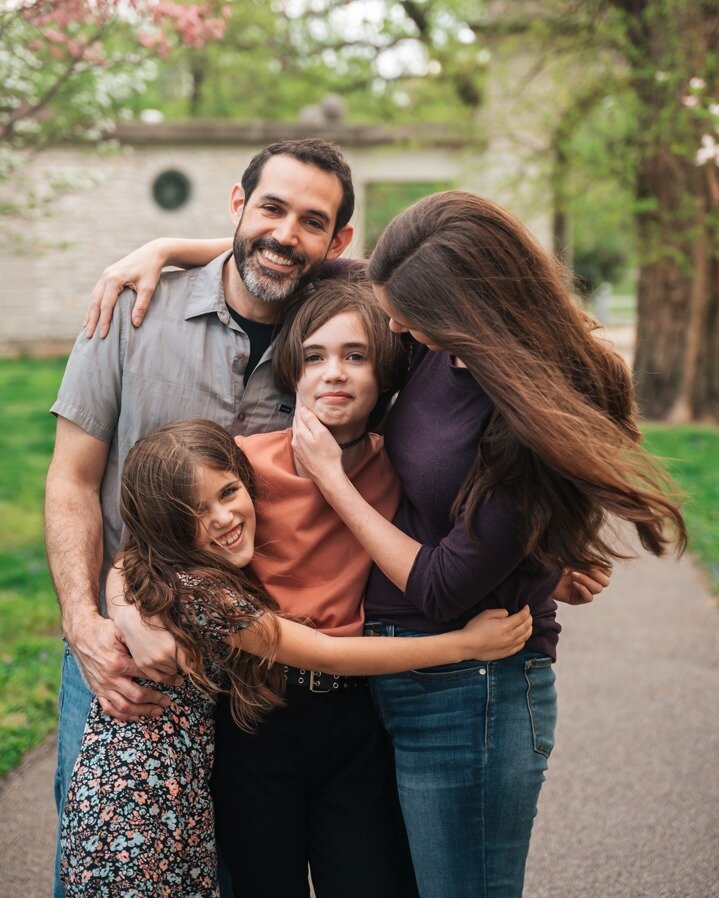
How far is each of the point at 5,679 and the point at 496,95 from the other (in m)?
13.0

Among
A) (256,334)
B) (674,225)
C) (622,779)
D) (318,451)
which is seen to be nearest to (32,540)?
(622,779)

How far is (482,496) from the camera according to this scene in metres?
2.18

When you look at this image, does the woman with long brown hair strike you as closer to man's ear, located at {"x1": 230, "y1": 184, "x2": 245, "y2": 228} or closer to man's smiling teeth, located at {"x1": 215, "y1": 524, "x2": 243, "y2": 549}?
man's smiling teeth, located at {"x1": 215, "y1": 524, "x2": 243, "y2": 549}

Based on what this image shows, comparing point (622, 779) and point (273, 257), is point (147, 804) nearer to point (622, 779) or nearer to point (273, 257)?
point (273, 257)

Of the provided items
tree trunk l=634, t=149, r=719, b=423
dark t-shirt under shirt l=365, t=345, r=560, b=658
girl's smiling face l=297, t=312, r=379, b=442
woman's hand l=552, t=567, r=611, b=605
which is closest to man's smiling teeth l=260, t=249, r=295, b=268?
girl's smiling face l=297, t=312, r=379, b=442

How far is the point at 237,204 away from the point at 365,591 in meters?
1.30

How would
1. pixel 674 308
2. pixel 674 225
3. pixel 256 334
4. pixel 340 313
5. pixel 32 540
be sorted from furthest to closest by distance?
pixel 674 308, pixel 674 225, pixel 32 540, pixel 256 334, pixel 340 313

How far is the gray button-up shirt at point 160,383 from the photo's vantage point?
2756mm

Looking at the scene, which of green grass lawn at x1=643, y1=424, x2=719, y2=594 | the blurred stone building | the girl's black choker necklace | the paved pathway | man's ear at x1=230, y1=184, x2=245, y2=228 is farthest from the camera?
the blurred stone building

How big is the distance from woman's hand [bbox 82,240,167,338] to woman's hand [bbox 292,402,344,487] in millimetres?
705

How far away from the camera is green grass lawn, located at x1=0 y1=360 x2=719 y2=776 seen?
471 centimetres

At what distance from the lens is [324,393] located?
2477 mm

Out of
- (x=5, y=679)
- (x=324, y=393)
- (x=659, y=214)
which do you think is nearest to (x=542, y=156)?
(x=659, y=214)

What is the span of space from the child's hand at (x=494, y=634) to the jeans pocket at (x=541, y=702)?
110 millimetres
